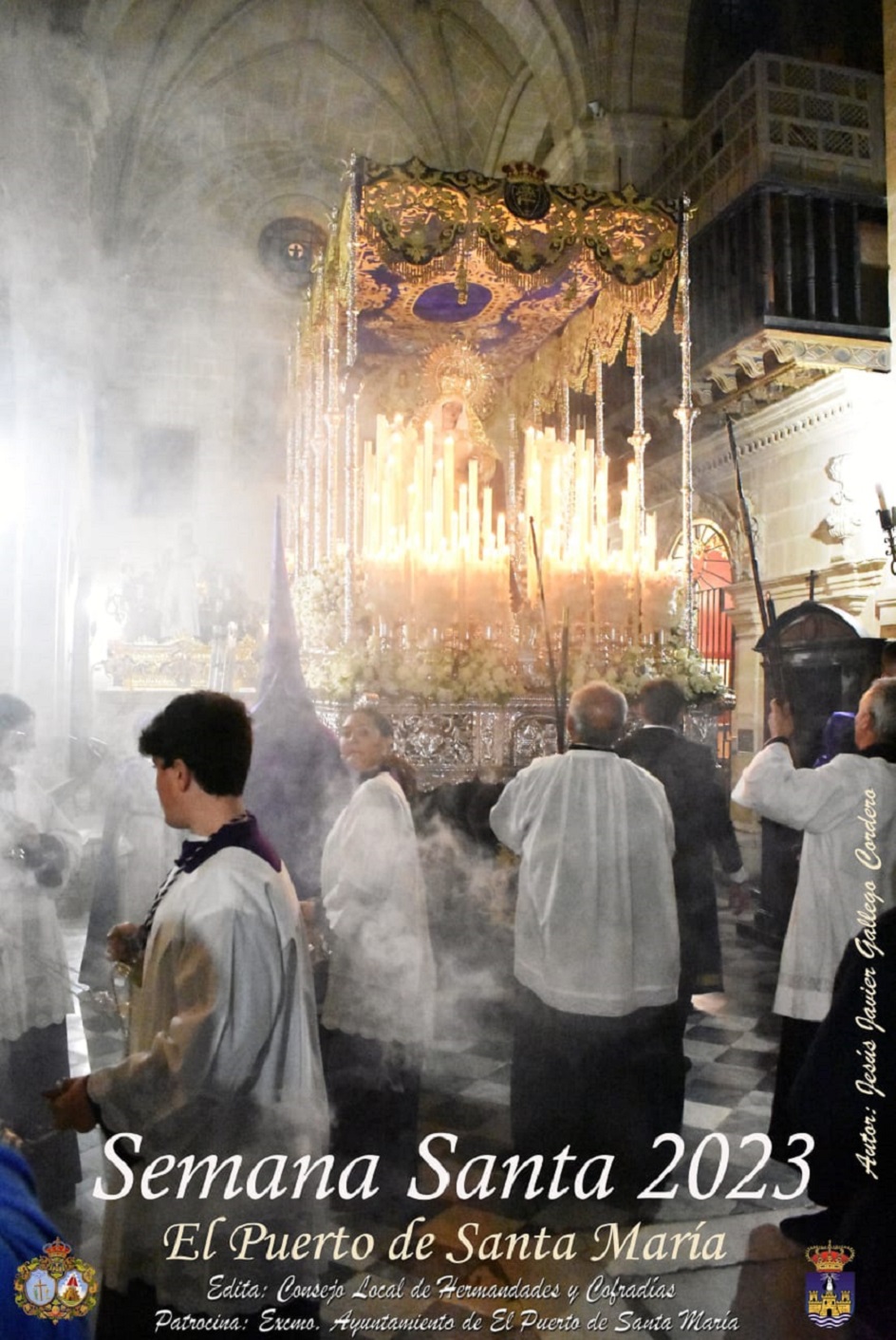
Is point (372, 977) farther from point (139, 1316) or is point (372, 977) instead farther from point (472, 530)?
point (472, 530)

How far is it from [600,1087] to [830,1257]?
3.90ft

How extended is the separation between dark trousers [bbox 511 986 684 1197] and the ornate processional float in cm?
204

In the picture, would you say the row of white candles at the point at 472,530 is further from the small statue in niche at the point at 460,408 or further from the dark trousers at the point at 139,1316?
the dark trousers at the point at 139,1316

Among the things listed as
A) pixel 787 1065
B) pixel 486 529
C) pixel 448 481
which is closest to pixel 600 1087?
pixel 787 1065

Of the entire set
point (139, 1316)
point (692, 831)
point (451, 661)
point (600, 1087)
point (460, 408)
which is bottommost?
point (600, 1087)

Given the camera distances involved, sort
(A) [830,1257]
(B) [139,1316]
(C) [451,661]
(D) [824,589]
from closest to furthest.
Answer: (B) [139,1316]
(A) [830,1257]
(C) [451,661]
(D) [824,589]

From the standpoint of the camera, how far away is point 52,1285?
987 mm

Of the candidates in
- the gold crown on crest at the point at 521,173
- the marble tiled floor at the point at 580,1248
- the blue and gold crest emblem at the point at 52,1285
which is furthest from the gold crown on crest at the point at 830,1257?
the gold crown on crest at the point at 521,173

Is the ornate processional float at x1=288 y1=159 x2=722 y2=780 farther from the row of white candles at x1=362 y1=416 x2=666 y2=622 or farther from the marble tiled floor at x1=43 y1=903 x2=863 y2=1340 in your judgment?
the marble tiled floor at x1=43 y1=903 x2=863 y2=1340

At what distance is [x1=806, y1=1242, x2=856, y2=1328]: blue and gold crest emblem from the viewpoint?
5.57 ft

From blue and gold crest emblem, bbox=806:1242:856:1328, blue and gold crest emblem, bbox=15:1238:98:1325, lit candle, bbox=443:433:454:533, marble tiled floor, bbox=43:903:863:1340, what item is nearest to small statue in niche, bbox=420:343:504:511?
lit candle, bbox=443:433:454:533

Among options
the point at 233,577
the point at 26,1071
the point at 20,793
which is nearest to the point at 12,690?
the point at 20,793

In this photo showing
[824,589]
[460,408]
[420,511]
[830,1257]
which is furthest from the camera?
[824,589]

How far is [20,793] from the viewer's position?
2807mm
